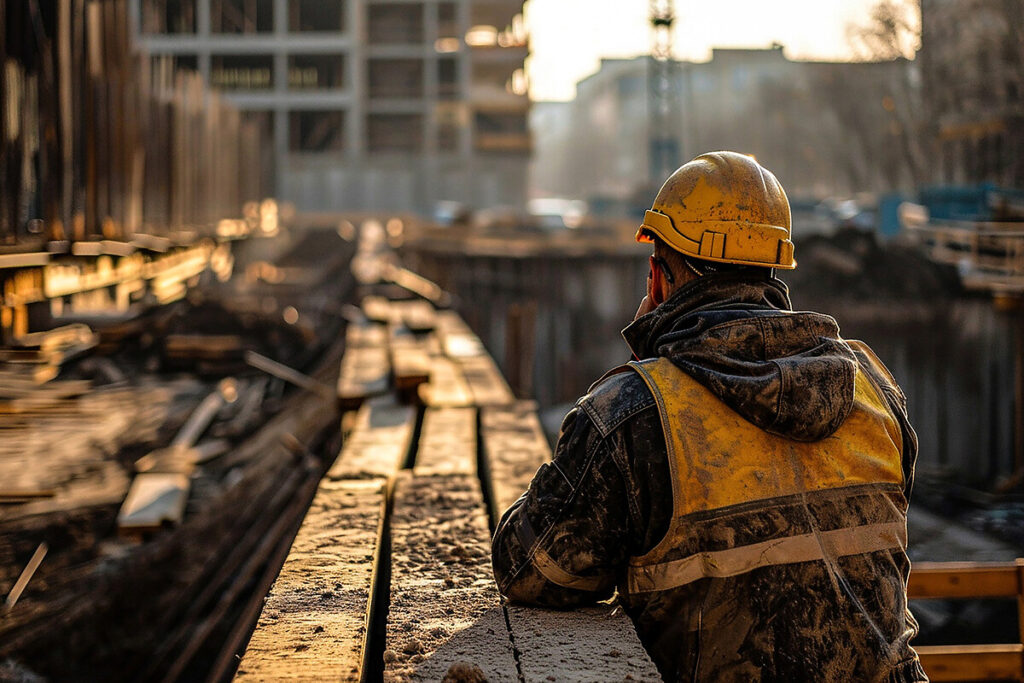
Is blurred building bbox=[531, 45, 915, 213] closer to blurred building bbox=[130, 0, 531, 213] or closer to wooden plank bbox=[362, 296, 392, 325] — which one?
blurred building bbox=[130, 0, 531, 213]

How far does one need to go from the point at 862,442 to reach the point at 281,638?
1.48 m

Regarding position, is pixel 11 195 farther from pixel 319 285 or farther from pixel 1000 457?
pixel 1000 457

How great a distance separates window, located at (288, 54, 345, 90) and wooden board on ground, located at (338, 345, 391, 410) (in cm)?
5605

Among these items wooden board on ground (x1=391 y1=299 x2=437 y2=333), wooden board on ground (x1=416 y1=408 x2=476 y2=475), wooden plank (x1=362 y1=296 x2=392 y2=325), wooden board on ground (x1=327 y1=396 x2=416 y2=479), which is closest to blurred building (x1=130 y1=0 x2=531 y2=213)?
wooden plank (x1=362 y1=296 x2=392 y2=325)

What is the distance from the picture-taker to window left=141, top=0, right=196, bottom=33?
61.3 meters

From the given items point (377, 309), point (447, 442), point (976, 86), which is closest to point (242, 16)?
point (976, 86)

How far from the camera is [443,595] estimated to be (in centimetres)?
305

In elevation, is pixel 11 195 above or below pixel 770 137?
below

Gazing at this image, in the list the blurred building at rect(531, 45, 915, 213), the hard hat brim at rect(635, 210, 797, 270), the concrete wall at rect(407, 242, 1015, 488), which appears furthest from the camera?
the blurred building at rect(531, 45, 915, 213)

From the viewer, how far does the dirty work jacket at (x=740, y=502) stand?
8.17 ft

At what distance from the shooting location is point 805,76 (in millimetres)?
60562

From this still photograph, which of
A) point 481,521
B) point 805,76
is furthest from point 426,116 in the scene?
point 481,521

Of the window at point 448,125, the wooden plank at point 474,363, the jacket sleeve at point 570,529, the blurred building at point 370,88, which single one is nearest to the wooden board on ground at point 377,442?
the wooden plank at point 474,363

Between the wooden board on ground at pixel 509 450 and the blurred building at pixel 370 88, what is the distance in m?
55.5
